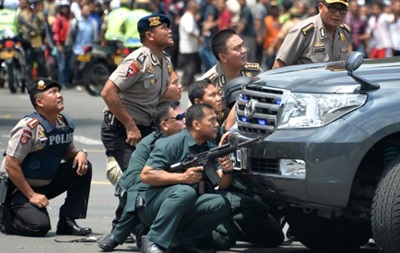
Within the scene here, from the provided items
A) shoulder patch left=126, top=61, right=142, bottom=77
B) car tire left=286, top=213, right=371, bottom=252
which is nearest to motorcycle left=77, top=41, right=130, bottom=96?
shoulder patch left=126, top=61, right=142, bottom=77

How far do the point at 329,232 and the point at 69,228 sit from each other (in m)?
1.99

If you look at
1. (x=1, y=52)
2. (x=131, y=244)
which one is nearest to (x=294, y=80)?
(x=131, y=244)

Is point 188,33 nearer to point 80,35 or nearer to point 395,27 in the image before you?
point 80,35

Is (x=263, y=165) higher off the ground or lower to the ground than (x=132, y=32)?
higher

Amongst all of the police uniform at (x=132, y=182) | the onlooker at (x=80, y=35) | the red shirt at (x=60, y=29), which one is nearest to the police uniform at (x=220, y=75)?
the police uniform at (x=132, y=182)

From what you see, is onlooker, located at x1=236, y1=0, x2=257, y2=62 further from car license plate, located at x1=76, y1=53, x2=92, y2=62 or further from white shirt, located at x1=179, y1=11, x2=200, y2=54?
car license plate, located at x1=76, y1=53, x2=92, y2=62

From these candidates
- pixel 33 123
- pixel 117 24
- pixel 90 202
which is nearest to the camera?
pixel 33 123

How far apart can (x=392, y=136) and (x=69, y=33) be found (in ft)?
58.5

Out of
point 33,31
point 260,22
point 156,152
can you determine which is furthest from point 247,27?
point 156,152

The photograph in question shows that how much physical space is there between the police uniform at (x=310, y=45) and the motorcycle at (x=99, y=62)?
13.0 m

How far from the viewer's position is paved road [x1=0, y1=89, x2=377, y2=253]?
891 cm

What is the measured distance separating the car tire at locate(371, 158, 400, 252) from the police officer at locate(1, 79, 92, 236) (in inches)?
106

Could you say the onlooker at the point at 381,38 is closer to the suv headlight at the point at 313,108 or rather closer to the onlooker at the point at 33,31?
the onlooker at the point at 33,31

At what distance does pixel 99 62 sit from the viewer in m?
23.1
